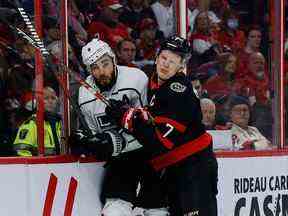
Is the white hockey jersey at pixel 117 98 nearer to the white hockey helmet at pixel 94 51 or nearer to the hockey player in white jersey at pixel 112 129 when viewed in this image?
the hockey player in white jersey at pixel 112 129

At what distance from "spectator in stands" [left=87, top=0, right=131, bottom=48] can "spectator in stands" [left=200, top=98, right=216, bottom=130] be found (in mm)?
737

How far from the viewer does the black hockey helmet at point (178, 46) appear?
17.2ft

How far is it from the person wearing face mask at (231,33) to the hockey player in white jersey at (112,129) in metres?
0.83

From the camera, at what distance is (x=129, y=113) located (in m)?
4.97

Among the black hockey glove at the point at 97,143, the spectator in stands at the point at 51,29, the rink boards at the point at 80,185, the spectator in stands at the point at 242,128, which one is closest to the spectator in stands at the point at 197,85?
the spectator in stands at the point at 242,128

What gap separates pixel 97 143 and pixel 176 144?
0.45m

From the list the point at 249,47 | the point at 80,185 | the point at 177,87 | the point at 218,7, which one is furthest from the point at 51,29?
the point at 249,47

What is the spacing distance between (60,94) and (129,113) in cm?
46

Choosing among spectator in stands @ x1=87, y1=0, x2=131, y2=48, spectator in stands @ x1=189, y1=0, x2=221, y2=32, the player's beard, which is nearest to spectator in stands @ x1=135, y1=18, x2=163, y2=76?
spectator in stands @ x1=87, y1=0, x2=131, y2=48

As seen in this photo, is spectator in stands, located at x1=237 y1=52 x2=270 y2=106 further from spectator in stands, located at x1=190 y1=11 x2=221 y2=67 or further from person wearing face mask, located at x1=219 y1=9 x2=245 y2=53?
spectator in stands, located at x1=190 y1=11 x2=221 y2=67

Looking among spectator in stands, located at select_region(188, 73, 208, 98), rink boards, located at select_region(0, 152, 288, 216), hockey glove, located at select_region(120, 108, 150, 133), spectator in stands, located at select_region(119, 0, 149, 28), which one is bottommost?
rink boards, located at select_region(0, 152, 288, 216)

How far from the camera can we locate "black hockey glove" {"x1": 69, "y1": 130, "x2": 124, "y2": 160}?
508 centimetres

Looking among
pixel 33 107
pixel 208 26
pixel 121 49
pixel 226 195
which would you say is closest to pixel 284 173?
pixel 226 195

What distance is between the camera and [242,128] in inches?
240
